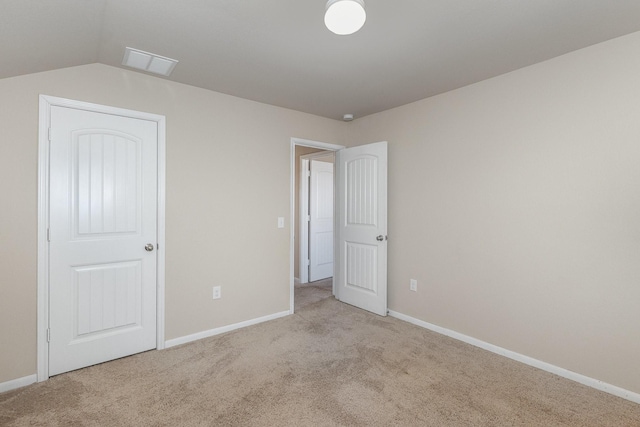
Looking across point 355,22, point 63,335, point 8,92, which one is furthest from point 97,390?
point 355,22

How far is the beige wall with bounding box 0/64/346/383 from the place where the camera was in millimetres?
2137

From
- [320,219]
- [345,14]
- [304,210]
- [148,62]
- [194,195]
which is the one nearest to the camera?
[345,14]

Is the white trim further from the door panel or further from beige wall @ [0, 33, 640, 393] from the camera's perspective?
the door panel

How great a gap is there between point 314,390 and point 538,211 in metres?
2.19

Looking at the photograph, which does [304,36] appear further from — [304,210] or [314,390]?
[304,210]

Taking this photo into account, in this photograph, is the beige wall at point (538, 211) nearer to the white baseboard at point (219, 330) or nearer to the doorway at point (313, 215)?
the white baseboard at point (219, 330)

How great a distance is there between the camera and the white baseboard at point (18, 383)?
82.8 inches

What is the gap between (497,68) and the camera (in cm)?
253

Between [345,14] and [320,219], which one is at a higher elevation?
[345,14]

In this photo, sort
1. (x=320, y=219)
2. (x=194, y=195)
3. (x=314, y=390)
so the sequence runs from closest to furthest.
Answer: (x=314, y=390) → (x=194, y=195) → (x=320, y=219)

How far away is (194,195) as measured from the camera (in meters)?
2.92

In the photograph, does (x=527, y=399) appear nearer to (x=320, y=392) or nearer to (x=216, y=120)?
(x=320, y=392)

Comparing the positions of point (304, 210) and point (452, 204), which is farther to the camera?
point (304, 210)

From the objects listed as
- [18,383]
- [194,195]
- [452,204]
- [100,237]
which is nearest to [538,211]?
→ [452,204]
